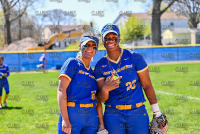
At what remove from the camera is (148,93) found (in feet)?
11.3

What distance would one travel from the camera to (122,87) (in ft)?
10.7

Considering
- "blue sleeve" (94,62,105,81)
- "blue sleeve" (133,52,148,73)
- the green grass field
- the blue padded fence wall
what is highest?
"blue sleeve" (133,52,148,73)

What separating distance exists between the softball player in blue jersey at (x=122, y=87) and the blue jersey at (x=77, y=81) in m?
0.19

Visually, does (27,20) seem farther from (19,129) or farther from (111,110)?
(111,110)

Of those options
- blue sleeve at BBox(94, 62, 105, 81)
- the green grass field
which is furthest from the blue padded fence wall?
blue sleeve at BBox(94, 62, 105, 81)

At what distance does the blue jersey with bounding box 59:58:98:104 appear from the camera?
10.4 ft

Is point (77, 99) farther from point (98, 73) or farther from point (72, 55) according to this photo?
point (72, 55)

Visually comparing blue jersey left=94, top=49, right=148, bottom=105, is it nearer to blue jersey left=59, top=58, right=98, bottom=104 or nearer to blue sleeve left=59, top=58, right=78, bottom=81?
blue jersey left=59, top=58, right=98, bottom=104

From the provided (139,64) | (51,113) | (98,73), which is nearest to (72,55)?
(51,113)

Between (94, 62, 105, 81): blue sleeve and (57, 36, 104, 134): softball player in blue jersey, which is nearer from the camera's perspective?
(57, 36, 104, 134): softball player in blue jersey

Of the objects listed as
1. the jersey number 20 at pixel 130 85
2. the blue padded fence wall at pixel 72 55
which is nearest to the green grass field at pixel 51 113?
the jersey number 20 at pixel 130 85

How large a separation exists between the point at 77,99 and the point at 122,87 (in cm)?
59

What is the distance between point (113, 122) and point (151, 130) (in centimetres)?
53

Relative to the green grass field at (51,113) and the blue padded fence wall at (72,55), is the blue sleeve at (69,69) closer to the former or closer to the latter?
the green grass field at (51,113)
